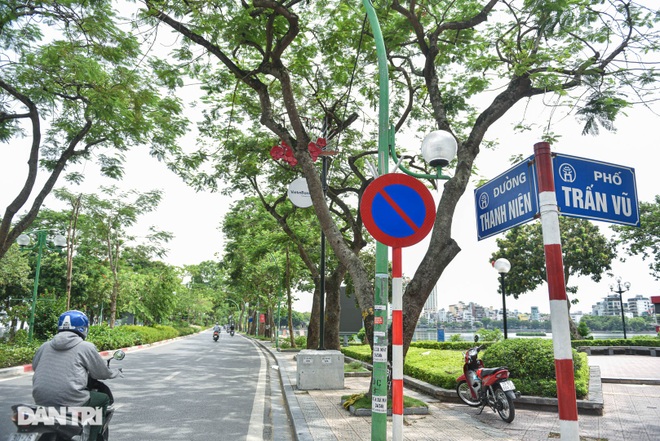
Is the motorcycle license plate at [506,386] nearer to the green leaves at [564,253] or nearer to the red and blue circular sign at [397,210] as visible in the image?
the red and blue circular sign at [397,210]

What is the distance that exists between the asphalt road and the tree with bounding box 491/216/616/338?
71.9 ft

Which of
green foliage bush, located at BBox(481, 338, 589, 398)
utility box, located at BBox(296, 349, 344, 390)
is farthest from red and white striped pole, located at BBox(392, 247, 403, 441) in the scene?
utility box, located at BBox(296, 349, 344, 390)

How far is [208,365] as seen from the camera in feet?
51.6

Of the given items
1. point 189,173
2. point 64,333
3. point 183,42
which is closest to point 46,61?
point 183,42

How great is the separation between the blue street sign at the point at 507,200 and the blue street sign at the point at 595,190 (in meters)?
0.15

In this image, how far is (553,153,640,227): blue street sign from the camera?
8.34ft

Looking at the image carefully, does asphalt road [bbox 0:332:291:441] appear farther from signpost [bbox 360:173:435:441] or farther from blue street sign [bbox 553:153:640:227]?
blue street sign [bbox 553:153:640:227]

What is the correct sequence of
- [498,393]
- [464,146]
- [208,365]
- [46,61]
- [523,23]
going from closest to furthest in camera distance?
[498,393], [464,146], [523,23], [46,61], [208,365]

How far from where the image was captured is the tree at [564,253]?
27656mm

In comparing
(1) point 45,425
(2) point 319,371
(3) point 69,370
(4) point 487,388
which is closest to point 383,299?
(3) point 69,370

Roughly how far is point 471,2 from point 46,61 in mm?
9685

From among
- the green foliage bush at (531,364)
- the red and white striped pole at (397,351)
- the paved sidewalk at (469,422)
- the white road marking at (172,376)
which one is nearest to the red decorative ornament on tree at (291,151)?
the paved sidewalk at (469,422)

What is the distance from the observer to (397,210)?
385 centimetres

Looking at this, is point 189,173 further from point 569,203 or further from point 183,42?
point 569,203
